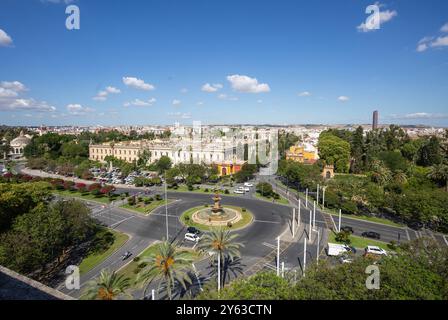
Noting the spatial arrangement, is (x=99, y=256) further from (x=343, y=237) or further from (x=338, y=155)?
(x=338, y=155)

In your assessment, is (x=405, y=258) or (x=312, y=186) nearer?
(x=405, y=258)

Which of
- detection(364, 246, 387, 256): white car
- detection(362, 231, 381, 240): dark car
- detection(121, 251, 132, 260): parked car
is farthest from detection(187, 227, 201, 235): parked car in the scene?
detection(362, 231, 381, 240): dark car

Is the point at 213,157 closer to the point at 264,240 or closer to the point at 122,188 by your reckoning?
the point at 122,188

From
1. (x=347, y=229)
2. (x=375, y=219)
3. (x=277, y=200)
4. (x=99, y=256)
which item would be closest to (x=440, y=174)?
(x=375, y=219)

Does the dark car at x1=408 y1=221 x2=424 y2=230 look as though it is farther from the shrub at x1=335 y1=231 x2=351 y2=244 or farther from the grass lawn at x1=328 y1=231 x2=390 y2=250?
the shrub at x1=335 y1=231 x2=351 y2=244

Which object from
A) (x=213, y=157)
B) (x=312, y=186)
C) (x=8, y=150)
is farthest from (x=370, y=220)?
(x=8, y=150)
